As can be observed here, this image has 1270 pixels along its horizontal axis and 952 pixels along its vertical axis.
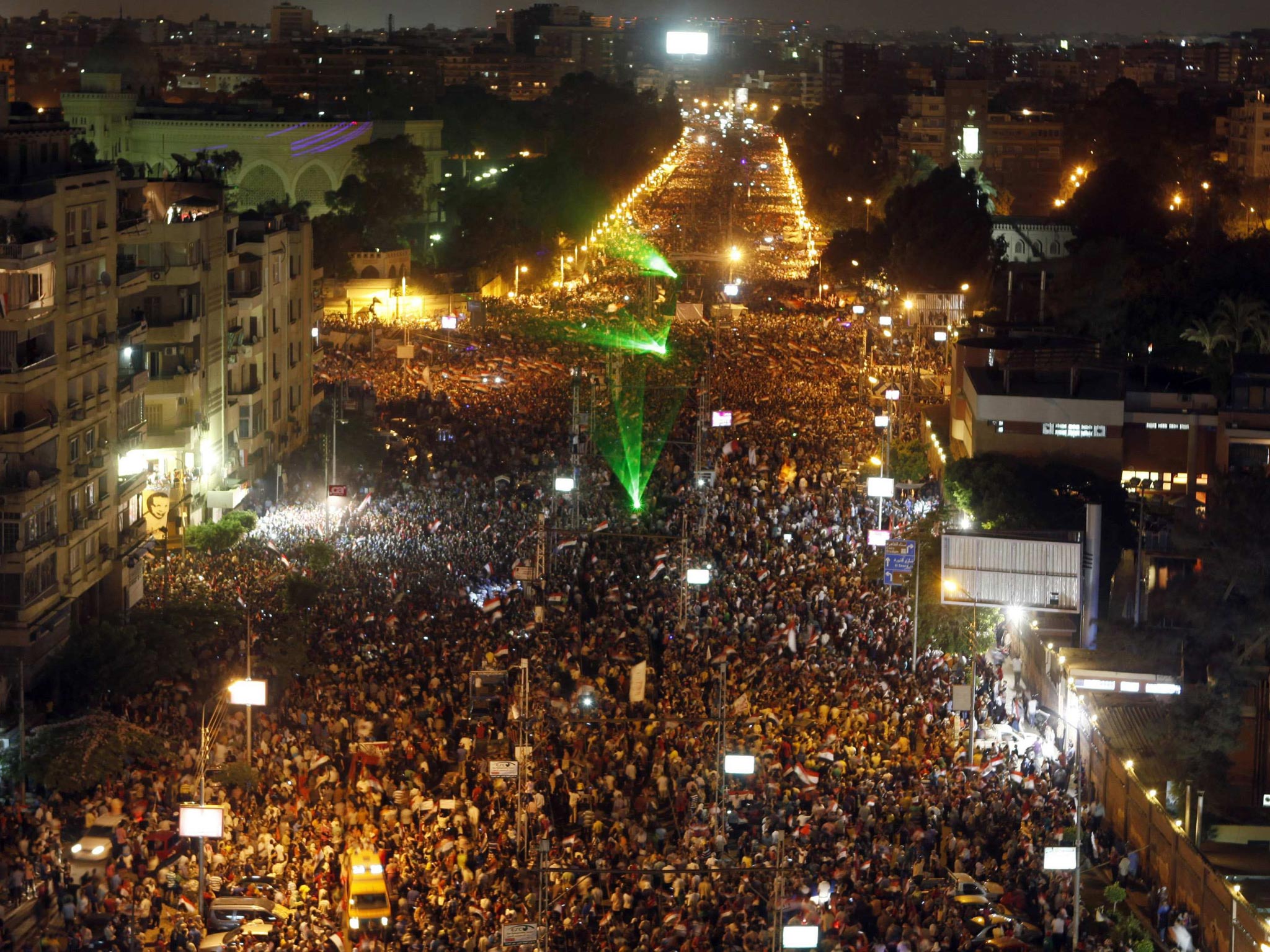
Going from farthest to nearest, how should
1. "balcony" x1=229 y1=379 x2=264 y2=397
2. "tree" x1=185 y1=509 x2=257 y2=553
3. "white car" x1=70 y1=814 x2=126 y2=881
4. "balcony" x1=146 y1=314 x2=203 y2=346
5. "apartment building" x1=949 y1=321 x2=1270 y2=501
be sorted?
"apartment building" x1=949 y1=321 x2=1270 y2=501 → "balcony" x1=229 y1=379 x2=264 y2=397 → "balcony" x1=146 y1=314 x2=203 y2=346 → "tree" x1=185 y1=509 x2=257 y2=553 → "white car" x1=70 y1=814 x2=126 y2=881

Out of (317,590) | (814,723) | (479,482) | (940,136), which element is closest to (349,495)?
(479,482)

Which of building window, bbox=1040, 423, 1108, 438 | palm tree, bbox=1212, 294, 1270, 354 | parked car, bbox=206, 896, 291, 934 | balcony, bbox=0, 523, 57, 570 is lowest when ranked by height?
parked car, bbox=206, 896, 291, 934

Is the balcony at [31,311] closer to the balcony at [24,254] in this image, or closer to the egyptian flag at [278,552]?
the balcony at [24,254]

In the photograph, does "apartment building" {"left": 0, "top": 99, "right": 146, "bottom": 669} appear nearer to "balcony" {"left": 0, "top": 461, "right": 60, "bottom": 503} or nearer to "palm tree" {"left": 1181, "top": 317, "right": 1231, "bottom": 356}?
"balcony" {"left": 0, "top": 461, "right": 60, "bottom": 503}

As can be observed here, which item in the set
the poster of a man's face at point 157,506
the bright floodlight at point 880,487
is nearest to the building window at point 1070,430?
the bright floodlight at point 880,487

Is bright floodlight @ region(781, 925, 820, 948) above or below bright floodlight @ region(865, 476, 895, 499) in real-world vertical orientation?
below

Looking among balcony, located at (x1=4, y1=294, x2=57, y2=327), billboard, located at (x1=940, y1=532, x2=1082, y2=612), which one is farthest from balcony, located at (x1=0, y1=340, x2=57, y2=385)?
billboard, located at (x1=940, y1=532, x2=1082, y2=612)

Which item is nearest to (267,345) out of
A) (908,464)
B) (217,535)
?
(217,535)
